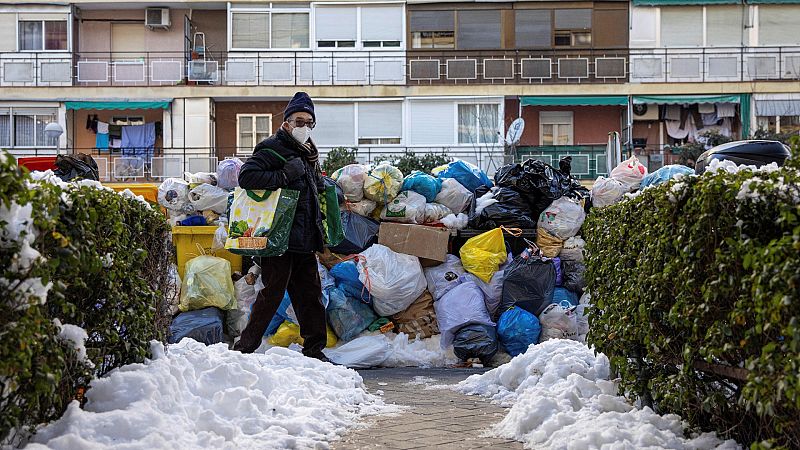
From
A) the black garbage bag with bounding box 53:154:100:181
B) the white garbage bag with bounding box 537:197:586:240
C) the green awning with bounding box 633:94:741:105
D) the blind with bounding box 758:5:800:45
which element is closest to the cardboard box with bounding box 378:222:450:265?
the white garbage bag with bounding box 537:197:586:240

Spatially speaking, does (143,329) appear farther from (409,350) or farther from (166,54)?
(166,54)

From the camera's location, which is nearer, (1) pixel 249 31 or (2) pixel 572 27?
(2) pixel 572 27

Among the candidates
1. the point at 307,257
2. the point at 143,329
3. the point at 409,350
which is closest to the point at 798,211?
the point at 143,329

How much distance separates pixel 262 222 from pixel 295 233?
11.5 inches

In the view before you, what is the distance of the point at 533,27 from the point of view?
34.7 metres

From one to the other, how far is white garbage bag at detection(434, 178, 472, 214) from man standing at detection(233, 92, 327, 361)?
2.73m

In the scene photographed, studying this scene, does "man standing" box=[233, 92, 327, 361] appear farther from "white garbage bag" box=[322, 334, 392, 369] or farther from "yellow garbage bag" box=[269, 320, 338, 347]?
"yellow garbage bag" box=[269, 320, 338, 347]

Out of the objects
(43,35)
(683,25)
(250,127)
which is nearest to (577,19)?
(683,25)

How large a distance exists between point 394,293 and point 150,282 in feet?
16.1

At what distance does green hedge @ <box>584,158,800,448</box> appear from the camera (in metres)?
3.56

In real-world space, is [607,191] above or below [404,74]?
below

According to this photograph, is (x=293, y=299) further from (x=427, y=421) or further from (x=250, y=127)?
(x=250, y=127)

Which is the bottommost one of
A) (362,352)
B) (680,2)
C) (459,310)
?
(362,352)

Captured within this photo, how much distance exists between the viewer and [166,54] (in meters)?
34.9
